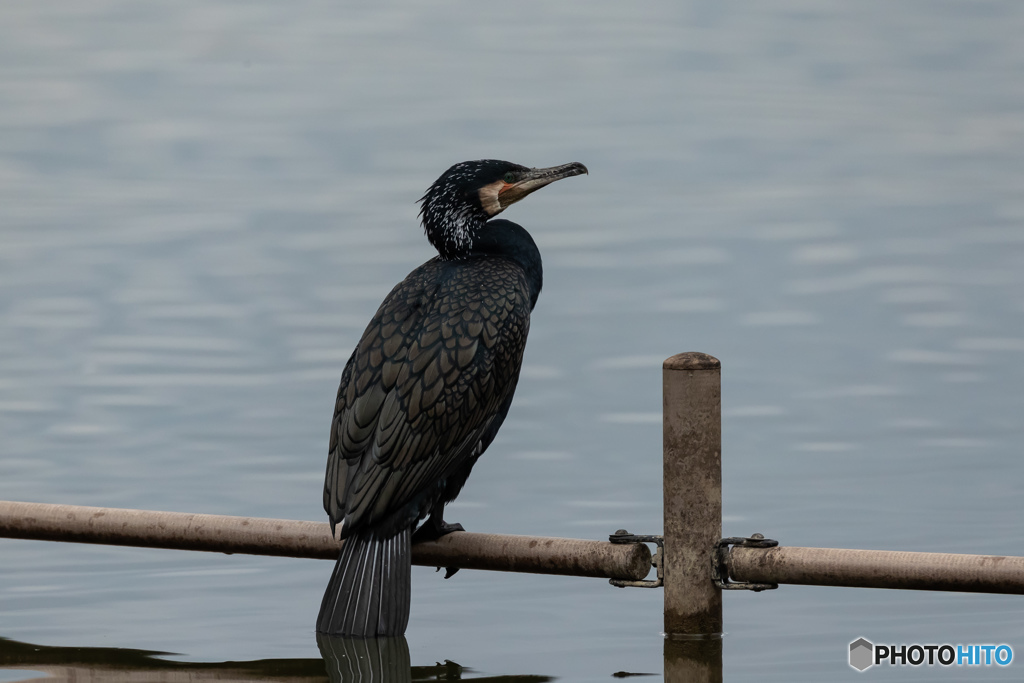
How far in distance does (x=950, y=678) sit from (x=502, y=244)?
1776 mm

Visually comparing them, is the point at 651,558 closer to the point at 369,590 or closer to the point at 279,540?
the point at 369,590

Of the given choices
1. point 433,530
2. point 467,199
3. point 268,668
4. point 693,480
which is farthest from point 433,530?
point 467,199

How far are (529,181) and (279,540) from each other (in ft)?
4.49

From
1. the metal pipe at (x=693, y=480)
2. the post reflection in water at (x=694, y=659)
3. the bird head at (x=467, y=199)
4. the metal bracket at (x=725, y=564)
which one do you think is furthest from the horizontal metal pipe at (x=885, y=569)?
the bird head at (x=467, y=199)

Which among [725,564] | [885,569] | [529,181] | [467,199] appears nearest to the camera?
[885,569]

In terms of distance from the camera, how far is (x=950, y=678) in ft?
14.4

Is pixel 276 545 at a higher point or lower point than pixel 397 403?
lower

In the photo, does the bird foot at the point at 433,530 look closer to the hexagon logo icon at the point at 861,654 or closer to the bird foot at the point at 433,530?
the bird foot at the point at 433,530

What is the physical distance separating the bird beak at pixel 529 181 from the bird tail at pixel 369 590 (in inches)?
47.5

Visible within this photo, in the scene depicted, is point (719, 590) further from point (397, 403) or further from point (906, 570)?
point (397, 403)

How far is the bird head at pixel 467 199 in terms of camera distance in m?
4.75

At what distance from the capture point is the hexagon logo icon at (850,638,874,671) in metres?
4.55

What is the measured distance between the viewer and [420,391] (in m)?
4.21

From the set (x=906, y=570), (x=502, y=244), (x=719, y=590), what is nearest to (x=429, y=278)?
(x=502, y=244)
